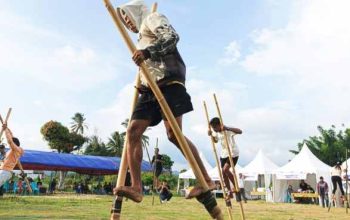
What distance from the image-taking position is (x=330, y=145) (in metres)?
76.4

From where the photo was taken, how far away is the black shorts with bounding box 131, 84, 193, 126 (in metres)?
4.87

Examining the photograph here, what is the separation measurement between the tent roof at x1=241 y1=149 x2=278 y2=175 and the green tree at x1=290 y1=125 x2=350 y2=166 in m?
37.7

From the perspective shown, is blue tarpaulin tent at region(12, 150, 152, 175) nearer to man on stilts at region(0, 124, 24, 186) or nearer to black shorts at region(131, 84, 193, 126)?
man on stilts at region(0, 124, 24, 186)

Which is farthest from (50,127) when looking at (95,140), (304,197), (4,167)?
(4,167)

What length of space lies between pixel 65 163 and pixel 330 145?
49.6 metres

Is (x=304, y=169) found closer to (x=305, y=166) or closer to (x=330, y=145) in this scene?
(x=305, y=166)

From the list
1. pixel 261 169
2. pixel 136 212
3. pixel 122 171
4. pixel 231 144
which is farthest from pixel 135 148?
pixel 261 169

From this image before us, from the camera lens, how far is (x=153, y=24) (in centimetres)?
495

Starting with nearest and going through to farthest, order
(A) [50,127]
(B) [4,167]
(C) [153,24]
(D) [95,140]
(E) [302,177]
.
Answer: (C) [153,24] < (B) [4,167] < (E) [302,177] < (A) [50,127] < (D) [95,140]

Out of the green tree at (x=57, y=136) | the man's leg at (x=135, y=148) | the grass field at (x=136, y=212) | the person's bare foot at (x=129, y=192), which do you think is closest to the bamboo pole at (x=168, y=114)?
the man's leg at (x=135, y=148)

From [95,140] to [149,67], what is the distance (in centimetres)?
9447

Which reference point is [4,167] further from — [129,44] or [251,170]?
[251,170]

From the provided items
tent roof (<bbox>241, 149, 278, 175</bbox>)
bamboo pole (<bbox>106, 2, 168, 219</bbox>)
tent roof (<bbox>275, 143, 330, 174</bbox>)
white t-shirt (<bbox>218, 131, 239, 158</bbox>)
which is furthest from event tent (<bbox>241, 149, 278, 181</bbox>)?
bamboo pole (<bbox>106, 2, 168, 219</bbox>)

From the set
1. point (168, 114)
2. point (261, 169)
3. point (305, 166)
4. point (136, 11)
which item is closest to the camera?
point (168, 114)
